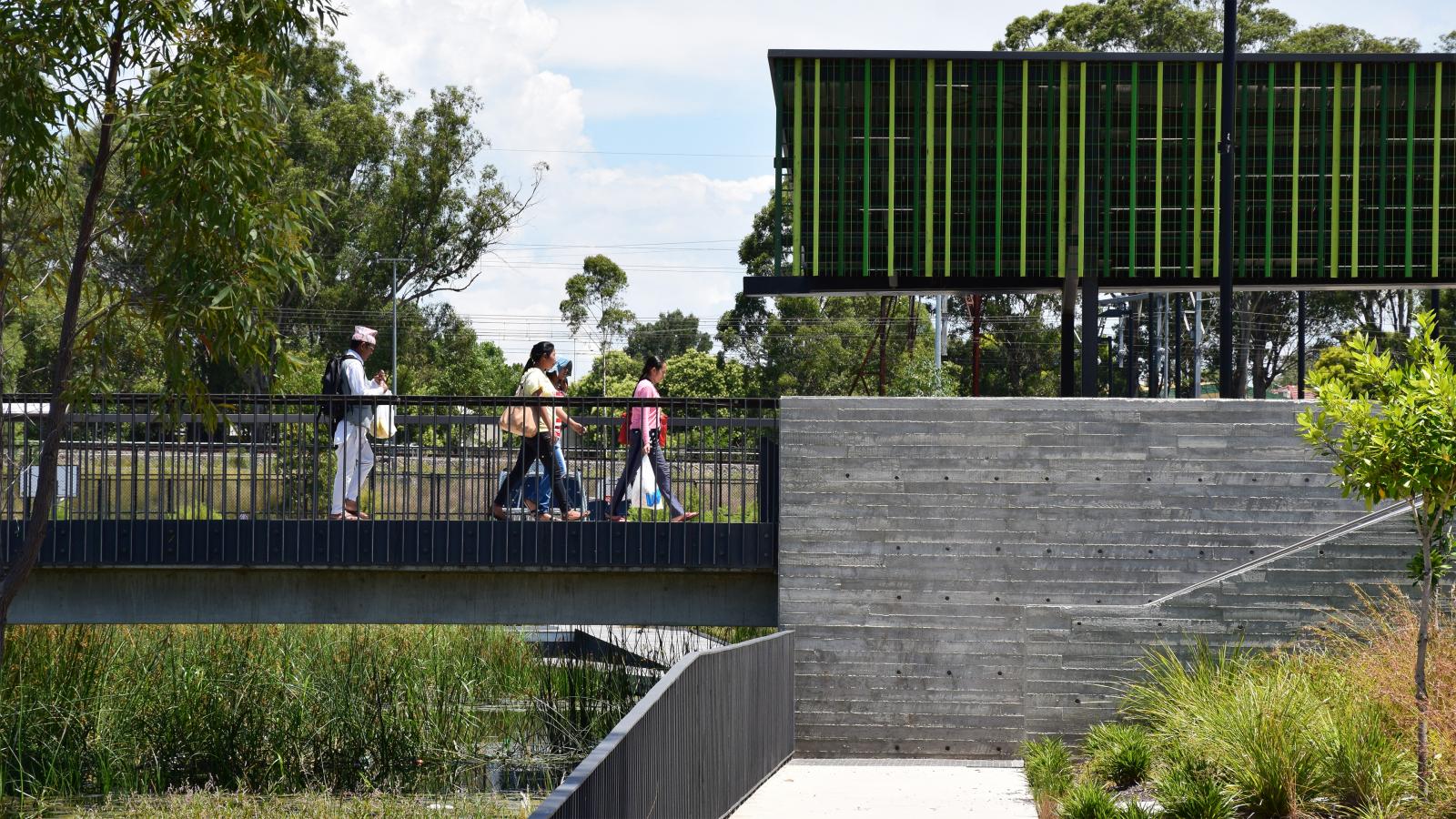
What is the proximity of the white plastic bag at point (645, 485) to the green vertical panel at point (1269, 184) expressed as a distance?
6858 mm

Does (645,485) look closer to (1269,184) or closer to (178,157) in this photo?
(178,157)

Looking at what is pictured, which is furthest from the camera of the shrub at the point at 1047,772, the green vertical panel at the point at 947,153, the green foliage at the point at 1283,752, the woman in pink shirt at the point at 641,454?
the green vertical panel at the point at 947,153

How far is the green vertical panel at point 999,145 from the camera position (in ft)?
44.9

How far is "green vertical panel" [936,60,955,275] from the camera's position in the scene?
13.7m

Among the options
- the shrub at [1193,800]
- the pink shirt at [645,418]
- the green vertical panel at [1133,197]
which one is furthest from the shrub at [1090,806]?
the green vertical panel at [1133,197]

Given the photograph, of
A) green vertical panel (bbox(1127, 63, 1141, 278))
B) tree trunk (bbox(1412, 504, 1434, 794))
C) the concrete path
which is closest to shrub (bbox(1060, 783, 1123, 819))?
the concrete path

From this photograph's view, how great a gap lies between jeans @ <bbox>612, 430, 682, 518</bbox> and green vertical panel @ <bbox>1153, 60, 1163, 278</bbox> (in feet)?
18.6

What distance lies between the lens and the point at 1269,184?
14.1m

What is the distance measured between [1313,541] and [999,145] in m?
4.96

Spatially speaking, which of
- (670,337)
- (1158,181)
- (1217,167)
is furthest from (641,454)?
(670,337)

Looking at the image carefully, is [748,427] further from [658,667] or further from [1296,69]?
[1296,69]

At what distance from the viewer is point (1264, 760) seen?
803 centimetres

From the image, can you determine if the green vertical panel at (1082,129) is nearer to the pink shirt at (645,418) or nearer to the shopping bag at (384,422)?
the pink shirt at (645,418)

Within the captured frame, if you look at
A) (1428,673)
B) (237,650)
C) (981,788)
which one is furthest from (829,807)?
(237,650)
